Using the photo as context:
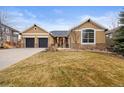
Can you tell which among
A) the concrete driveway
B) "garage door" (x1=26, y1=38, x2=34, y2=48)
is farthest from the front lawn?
"garage door" (x1=26, y1=38, x2=34, y2=48)

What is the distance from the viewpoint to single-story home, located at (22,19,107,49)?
9703 millimetres

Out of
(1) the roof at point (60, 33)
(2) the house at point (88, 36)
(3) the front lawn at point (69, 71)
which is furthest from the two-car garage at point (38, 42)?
(3) the front lawn at point (69, 71)

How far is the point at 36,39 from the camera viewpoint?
411 inches

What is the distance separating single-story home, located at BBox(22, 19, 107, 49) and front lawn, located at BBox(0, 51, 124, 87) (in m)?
1.31

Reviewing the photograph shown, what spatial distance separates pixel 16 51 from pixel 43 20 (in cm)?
219

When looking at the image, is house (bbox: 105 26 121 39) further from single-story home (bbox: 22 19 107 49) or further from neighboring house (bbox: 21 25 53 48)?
neighboring house (bbox: 21 25 53 48)

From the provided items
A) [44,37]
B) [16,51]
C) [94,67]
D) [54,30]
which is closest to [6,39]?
[16,51]

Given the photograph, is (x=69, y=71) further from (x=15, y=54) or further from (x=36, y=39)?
(x=36, y=39)

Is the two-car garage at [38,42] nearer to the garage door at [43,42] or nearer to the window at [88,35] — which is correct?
the garage door at [43,42]

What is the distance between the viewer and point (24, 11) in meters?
8.35

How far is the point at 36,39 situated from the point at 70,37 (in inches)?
56.7

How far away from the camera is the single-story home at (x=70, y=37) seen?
9703 millimetres

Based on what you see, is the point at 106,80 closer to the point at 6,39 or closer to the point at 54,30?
the point at 54,30

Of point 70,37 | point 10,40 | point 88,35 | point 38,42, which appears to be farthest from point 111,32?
point 10,40
